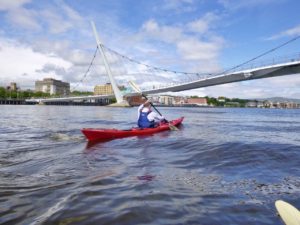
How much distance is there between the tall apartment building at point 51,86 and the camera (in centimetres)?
18162

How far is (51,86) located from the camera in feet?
598

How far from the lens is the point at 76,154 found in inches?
338

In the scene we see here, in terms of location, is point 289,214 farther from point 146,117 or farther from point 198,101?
point 198,101

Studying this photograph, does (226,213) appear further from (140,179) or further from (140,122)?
(140,122)

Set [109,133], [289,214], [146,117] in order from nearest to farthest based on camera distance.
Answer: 1. [289,214]
2. [109,133]
3. [146,117]

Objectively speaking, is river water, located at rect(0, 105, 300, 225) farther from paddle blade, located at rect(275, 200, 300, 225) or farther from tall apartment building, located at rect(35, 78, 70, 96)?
tall apartment building, located at rect(35, 78, 70, 96)

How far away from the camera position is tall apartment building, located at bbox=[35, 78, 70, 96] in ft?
596

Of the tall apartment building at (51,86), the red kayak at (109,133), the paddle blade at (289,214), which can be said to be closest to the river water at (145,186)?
the paddle blade at (289,214)

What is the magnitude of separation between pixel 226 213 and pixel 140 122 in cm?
951

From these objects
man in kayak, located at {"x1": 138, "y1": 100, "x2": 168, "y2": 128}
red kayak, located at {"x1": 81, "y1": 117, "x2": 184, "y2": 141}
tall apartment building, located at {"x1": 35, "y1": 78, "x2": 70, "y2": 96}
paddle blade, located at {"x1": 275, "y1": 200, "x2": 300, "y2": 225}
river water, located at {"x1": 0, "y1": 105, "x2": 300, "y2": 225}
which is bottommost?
river water, located at {"x1": 0, "y1": 105, "x2": 300, "y2": 225}

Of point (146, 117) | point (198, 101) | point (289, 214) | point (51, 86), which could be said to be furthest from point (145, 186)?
point (51, 86)

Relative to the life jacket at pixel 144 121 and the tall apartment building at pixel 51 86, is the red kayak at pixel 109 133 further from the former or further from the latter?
the tall apartment building at pixel 51 86

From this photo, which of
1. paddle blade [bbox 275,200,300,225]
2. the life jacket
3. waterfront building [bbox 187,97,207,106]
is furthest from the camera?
waterfront building [bbox 187,97,207,106]

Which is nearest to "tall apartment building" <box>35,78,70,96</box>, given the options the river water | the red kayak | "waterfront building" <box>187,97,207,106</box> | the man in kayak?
"waterfront building" <box>187,97,207,106</box>
